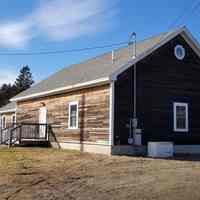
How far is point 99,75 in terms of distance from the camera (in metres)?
18.5

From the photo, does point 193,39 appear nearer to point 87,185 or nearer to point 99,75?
point 99,75

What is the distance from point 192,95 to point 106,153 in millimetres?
5787

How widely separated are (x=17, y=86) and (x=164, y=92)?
181 feet

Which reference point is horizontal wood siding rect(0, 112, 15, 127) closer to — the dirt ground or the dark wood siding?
the dark wood siding

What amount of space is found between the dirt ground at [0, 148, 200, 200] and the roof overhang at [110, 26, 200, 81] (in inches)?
184

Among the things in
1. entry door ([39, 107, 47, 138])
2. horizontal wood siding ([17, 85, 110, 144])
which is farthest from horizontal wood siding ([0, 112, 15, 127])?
horizontal wood siding ([17, 85, 110, 144])

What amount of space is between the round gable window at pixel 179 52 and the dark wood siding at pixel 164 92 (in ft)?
0.62

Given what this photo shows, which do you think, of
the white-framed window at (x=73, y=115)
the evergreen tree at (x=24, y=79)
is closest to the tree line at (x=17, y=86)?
the evergreen tree at (x=24, y=79)

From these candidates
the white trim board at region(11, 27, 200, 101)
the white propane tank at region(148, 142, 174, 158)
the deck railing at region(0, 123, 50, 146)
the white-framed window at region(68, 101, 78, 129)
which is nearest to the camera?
the white propane tank at region(148, 142, 174, 158)

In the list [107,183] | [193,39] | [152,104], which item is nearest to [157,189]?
[107,183]

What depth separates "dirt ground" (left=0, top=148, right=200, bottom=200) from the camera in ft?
28.3

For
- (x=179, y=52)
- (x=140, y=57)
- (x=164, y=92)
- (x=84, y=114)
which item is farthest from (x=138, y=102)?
(x=179, y=52)

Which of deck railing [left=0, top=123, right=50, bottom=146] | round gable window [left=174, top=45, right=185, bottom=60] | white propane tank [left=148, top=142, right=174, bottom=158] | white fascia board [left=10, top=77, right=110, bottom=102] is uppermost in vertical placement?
round gable window [left=174, top=45, right=185, bottom=60]

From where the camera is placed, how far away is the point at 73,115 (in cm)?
2072
